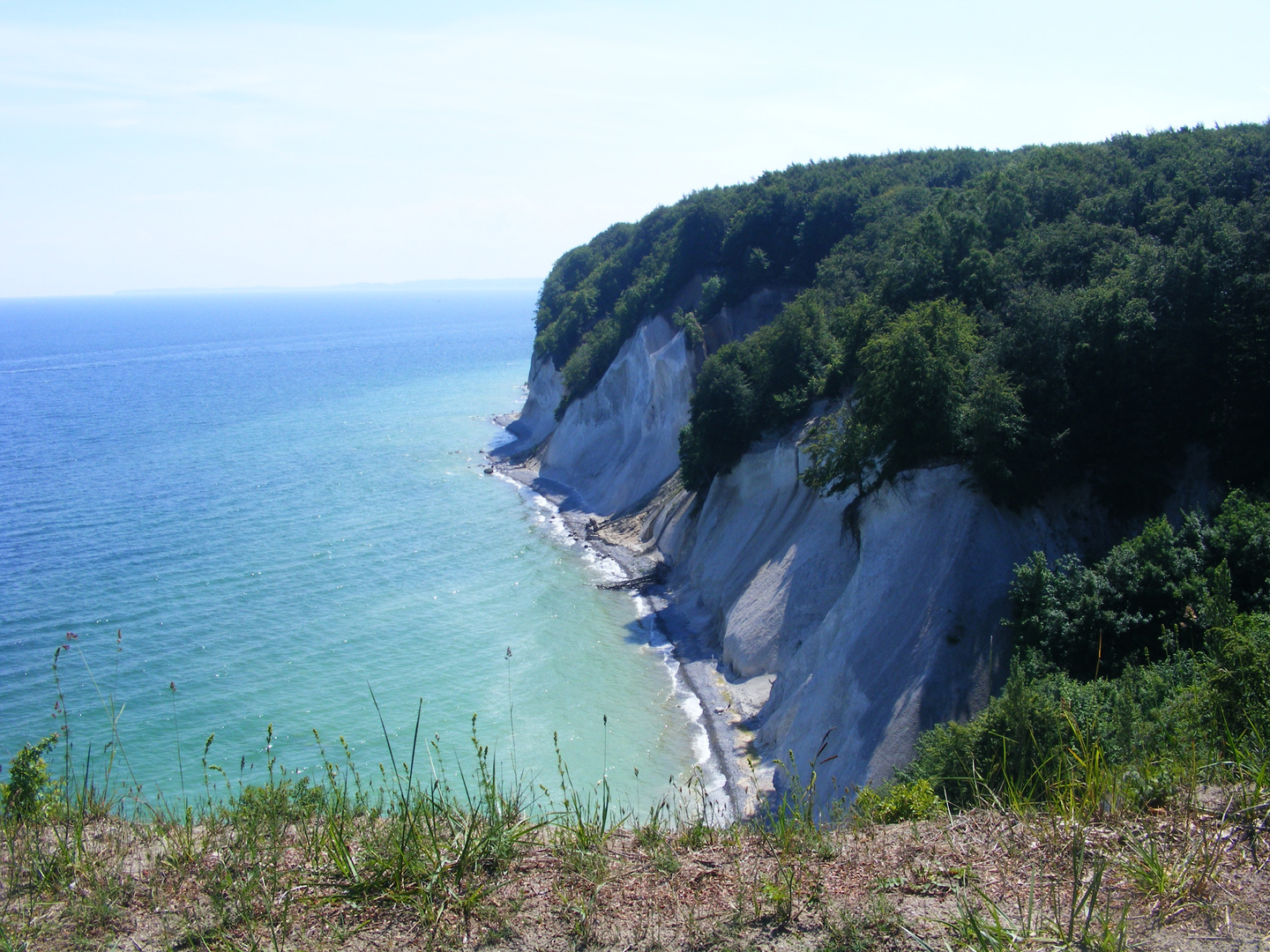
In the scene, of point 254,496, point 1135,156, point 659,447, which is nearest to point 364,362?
point 254,496

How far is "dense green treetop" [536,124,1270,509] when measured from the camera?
21938 mm

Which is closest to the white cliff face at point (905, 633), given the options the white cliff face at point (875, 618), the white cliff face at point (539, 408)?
the white cliff face at point (875, 618)

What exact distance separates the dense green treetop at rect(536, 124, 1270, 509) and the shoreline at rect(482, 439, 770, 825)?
6274mm

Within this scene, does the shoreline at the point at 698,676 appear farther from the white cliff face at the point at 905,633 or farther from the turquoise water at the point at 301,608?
the white cliff face at the point at 905,633

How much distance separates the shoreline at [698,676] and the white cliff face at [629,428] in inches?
123

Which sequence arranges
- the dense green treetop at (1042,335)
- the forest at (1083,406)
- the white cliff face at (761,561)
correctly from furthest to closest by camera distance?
1. the white cliff face at (761,561)
2. the dense green treetop at (1042,335)
3. the forest at (1083,406)

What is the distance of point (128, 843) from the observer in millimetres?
6578

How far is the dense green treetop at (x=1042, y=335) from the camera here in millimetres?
21938

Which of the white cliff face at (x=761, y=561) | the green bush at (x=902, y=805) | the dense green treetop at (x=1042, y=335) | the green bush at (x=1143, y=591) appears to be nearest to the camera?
the green bush at (x=902, y=805)

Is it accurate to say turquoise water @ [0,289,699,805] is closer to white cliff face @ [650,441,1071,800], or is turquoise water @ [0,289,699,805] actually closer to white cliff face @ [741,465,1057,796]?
white cliff face @ [650,441,1071,800]

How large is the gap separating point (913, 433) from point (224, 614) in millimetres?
28490

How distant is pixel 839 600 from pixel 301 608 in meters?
23.4

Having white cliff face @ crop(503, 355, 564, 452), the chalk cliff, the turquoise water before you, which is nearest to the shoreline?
the chalk cliff

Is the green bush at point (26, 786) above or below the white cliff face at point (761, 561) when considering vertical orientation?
above
